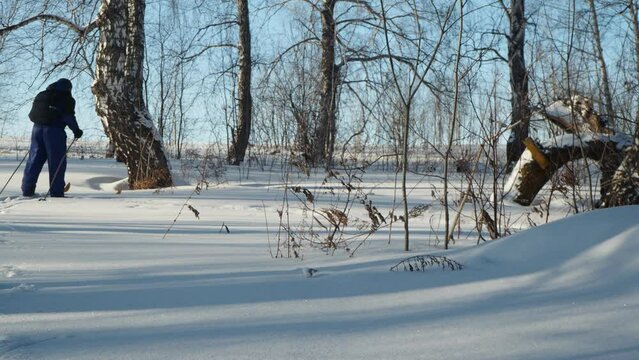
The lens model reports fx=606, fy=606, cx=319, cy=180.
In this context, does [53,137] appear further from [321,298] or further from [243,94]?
[243,94]

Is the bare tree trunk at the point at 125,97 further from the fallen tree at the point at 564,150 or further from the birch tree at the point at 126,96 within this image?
the fallen tree at the point at 564,150

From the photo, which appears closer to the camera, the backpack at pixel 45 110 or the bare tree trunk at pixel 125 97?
the backpack at pixel 45 110

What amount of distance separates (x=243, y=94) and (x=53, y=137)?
6.55 metres

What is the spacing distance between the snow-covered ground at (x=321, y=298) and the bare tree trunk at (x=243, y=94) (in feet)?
30.6

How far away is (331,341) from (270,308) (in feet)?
1.16

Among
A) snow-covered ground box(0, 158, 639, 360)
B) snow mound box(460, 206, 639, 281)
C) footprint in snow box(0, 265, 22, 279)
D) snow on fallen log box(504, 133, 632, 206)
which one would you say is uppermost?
snow on fallen log box(504, 133, 632, 206)

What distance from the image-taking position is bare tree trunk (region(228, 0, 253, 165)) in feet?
41.0

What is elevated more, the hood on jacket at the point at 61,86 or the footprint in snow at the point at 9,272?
the hood on jacket at the point at 61,86

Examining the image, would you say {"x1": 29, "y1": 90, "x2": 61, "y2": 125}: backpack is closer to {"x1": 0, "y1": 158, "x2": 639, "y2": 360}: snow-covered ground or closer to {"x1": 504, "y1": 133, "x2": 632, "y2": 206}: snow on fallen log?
{"x1": 0, "y1": 158, "x2": 639, "y2": 360}: snow-covered ground

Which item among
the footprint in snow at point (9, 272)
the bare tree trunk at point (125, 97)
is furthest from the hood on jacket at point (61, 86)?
the footprint in snow at point (9, 272)

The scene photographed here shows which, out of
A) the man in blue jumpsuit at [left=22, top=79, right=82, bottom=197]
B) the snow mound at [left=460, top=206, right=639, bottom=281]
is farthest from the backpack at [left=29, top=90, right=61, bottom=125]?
the snow mound at [left=460, top=206, right=639, bottom=281]

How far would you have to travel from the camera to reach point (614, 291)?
192 centimetres

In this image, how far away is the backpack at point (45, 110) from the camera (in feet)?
21.1

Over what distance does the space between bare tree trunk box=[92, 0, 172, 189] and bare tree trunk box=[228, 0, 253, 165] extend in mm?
4760
